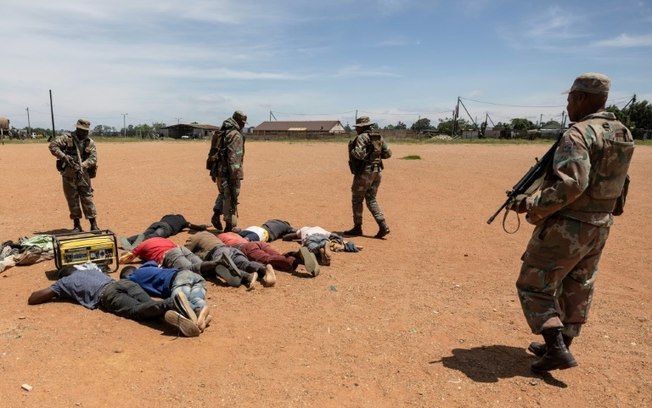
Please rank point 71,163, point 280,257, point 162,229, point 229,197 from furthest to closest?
point 229,197 < point 71,163 < point 162,229 < point 280,257

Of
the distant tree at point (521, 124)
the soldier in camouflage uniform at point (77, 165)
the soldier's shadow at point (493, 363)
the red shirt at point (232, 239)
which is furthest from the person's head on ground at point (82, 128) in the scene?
the distant tree at point (521, 124)

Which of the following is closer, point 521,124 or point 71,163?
point 71,163

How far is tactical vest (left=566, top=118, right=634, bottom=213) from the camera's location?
3273 mm

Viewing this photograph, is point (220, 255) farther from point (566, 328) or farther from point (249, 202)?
point (249, 202)

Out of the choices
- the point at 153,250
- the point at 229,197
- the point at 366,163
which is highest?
the point at 366,163

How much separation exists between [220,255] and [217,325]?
1318 mm

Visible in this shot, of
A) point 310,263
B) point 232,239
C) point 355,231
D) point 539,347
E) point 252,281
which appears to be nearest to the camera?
point 539,347

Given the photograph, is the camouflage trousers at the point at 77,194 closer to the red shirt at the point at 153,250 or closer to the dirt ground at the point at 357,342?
the dirt ground at the point at 357,342

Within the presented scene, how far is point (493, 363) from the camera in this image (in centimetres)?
387

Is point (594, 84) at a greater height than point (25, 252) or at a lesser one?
greater

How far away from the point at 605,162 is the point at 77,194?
7773mm

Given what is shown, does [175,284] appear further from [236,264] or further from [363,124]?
[363,124]

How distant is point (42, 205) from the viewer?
10.6 metres

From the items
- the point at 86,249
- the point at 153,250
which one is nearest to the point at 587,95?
the point at 153,250
